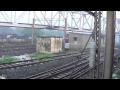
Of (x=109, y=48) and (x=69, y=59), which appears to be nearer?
(x=109, y=48)

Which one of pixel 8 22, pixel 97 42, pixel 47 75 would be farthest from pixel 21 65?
pixel 8 22

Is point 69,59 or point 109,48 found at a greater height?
point 109,48

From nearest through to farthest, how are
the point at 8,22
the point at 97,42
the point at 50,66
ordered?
the point at 97,42, the point at 50,66, the point at 8,22

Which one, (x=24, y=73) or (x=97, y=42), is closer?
(x=97, y=42)
